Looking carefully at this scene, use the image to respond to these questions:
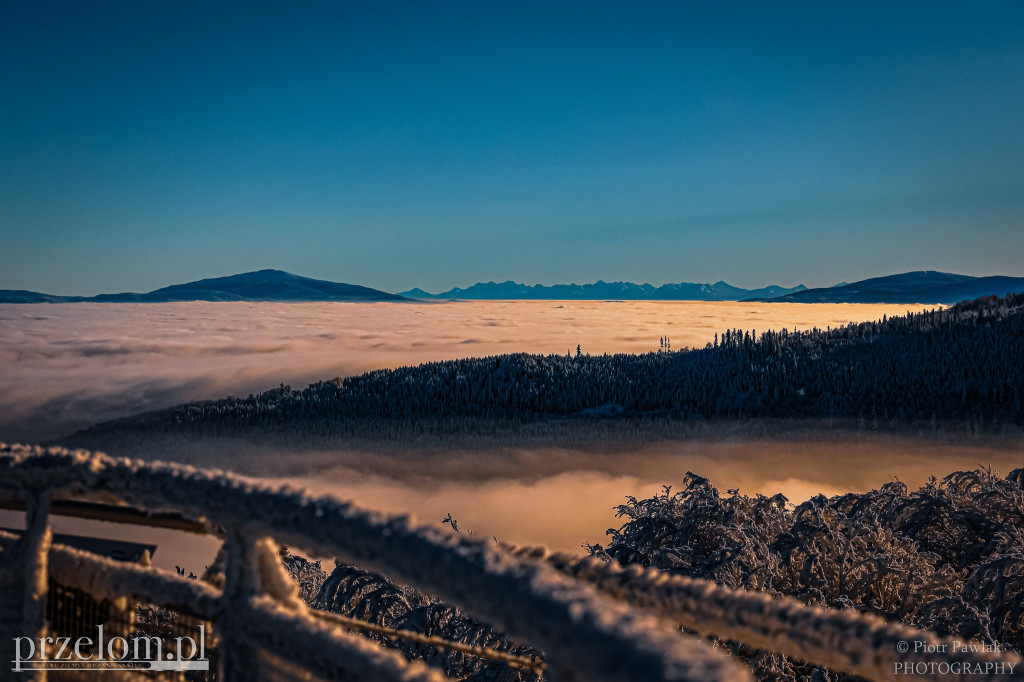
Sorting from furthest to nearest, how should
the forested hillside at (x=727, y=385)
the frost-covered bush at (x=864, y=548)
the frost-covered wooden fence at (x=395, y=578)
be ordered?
the forested hillside at (x=727, y=385), the frost-covered bush at (x=864, y=548), the frost-covered wooden fence at (x=395, y=578)

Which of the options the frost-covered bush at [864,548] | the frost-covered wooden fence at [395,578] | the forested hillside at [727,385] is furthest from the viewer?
the forested hillside at [727,385]

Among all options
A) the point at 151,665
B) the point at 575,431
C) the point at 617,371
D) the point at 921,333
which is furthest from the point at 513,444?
the point at 151,665

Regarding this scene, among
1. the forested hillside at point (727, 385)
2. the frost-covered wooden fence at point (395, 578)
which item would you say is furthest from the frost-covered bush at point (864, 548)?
the forested hillside at point (727, 385)

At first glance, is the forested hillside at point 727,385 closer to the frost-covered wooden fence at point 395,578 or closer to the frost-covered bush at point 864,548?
the frost-covered bush at point 864,548

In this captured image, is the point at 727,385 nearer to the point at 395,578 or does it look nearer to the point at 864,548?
the point at 864,548

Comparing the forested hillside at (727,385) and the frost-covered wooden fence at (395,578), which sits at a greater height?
the frost-covered wooden fence at (395,578)

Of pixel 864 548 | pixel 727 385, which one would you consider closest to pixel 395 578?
pixel 864 548

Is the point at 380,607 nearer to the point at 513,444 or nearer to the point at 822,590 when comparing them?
the point at 822,590
